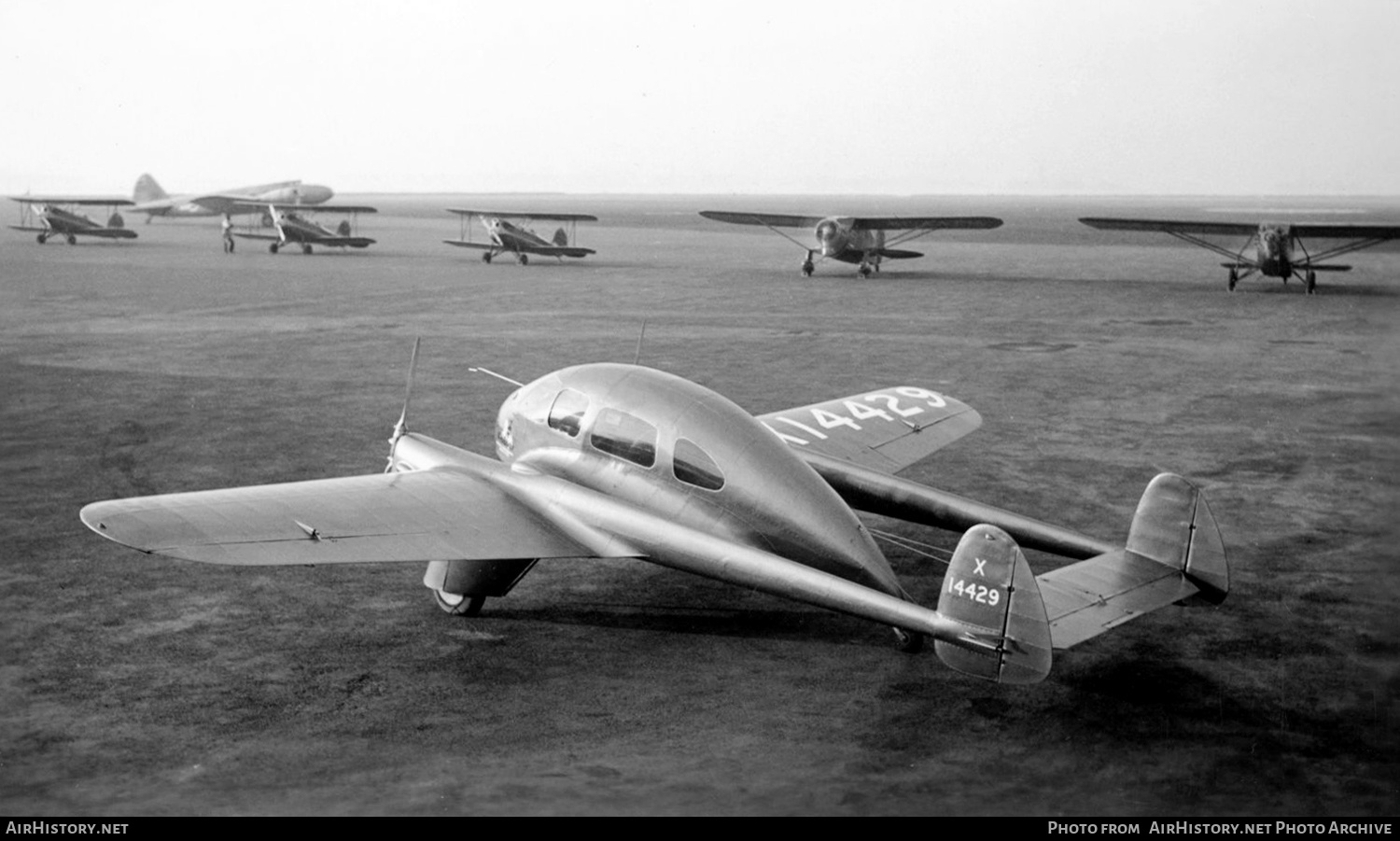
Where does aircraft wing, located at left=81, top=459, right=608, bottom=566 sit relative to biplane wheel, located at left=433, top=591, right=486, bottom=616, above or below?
above

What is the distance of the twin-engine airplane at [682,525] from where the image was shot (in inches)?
285

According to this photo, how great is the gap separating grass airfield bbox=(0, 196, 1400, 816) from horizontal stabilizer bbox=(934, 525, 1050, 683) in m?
0.62

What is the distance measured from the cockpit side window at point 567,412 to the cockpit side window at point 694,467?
112 cm

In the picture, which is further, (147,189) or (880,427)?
(147,189)

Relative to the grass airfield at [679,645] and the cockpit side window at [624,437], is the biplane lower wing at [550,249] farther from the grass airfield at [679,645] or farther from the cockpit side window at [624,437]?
the cockpit side window at [624,437]

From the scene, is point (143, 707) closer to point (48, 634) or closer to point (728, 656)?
point (48, 634)

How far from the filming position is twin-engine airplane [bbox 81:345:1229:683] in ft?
23.7

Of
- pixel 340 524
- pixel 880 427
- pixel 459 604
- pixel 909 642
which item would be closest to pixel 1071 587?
pixel 909 642

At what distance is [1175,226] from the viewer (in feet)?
→ 129

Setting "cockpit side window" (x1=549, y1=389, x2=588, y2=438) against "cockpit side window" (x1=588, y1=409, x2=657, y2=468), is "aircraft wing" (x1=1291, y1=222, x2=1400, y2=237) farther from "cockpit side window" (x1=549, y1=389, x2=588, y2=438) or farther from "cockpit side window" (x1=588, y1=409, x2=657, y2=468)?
"cockpit side window" (x1=588, y1=409, x2=657, y2=468)

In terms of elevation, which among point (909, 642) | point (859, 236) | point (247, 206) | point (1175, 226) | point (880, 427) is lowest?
point (909, 642)

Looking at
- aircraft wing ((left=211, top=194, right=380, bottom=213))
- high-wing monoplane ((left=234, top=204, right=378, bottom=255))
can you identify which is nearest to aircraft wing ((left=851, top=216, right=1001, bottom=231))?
high-wing monoplane ((left=234, top=204, right=378, bottom=255))

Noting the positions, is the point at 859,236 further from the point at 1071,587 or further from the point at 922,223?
the point at 1071,587

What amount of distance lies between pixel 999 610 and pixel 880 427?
5.86m
